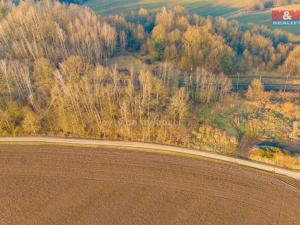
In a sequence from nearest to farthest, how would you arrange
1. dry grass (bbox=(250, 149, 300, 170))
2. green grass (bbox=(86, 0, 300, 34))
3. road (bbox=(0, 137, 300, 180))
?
road (bbox=(0, 137, 300, 180)), dry grass (bbox=(250, 149, 300, 170)), green grass (bbox=(86, 0, 300, 34))

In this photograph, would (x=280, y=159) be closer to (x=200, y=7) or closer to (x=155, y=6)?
(x=200, y=7)

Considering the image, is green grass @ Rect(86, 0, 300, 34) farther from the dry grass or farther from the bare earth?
the bare earth

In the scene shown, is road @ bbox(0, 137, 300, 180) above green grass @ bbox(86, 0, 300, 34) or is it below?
below

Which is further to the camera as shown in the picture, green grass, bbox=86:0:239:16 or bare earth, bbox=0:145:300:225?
green grass, bbox=86:0:239:16

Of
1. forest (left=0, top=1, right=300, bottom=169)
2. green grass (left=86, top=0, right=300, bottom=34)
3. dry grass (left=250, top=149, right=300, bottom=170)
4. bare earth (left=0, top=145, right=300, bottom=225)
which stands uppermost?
green grass (left=86, top=0, right=300, bottom=34)

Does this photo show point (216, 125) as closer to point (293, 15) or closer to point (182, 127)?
point (182, 127)

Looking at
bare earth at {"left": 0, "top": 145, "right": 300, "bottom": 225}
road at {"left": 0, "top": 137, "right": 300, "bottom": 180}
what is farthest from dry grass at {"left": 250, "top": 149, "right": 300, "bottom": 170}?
bare earth at {"left": 0, "top": 145, "right": 300, "bottom": 225}

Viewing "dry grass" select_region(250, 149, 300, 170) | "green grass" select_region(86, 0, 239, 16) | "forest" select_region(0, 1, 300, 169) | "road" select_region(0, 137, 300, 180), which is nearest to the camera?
"road" select_region(0, 137, 300, 180)
